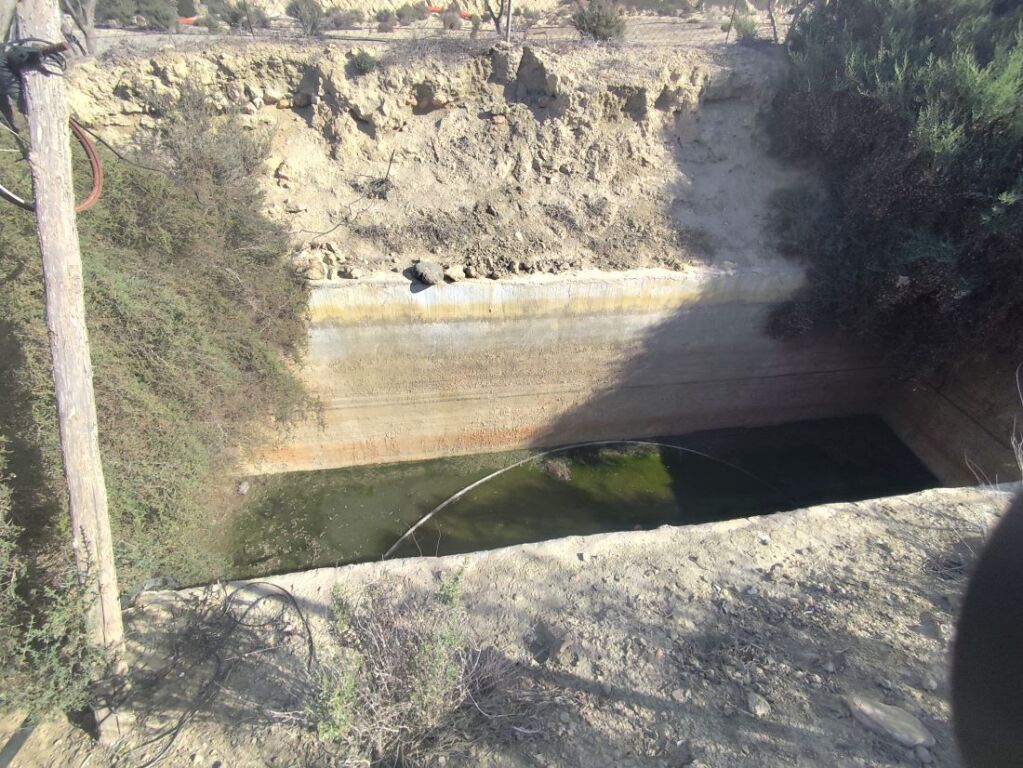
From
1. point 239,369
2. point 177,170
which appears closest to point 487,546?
point 239,369

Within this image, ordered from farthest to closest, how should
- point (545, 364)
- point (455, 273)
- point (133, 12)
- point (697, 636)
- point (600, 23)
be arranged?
1. point (133, 12)
2. point (600, 23)
3. point (545, 364)
4. point (455, 273)
5. point (697, 636)

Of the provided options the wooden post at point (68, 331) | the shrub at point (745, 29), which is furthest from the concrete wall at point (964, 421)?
the wooden post at point (68, 331)

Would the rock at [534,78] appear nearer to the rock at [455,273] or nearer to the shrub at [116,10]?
the rock at [455,273]

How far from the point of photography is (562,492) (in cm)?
797

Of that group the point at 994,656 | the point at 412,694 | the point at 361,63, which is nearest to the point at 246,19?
the point at 361,63

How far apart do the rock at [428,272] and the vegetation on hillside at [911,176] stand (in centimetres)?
528

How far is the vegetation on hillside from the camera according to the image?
6727mm

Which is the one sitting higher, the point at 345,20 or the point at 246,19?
the point at 345,20

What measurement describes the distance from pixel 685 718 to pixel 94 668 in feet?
12.8

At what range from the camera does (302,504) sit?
297 inches

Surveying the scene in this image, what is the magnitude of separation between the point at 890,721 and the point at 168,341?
6895mm

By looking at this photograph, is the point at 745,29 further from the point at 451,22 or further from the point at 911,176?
the point at 451,22

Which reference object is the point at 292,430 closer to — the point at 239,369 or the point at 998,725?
the point at 239,369

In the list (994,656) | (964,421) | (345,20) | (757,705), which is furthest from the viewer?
(345,20)
